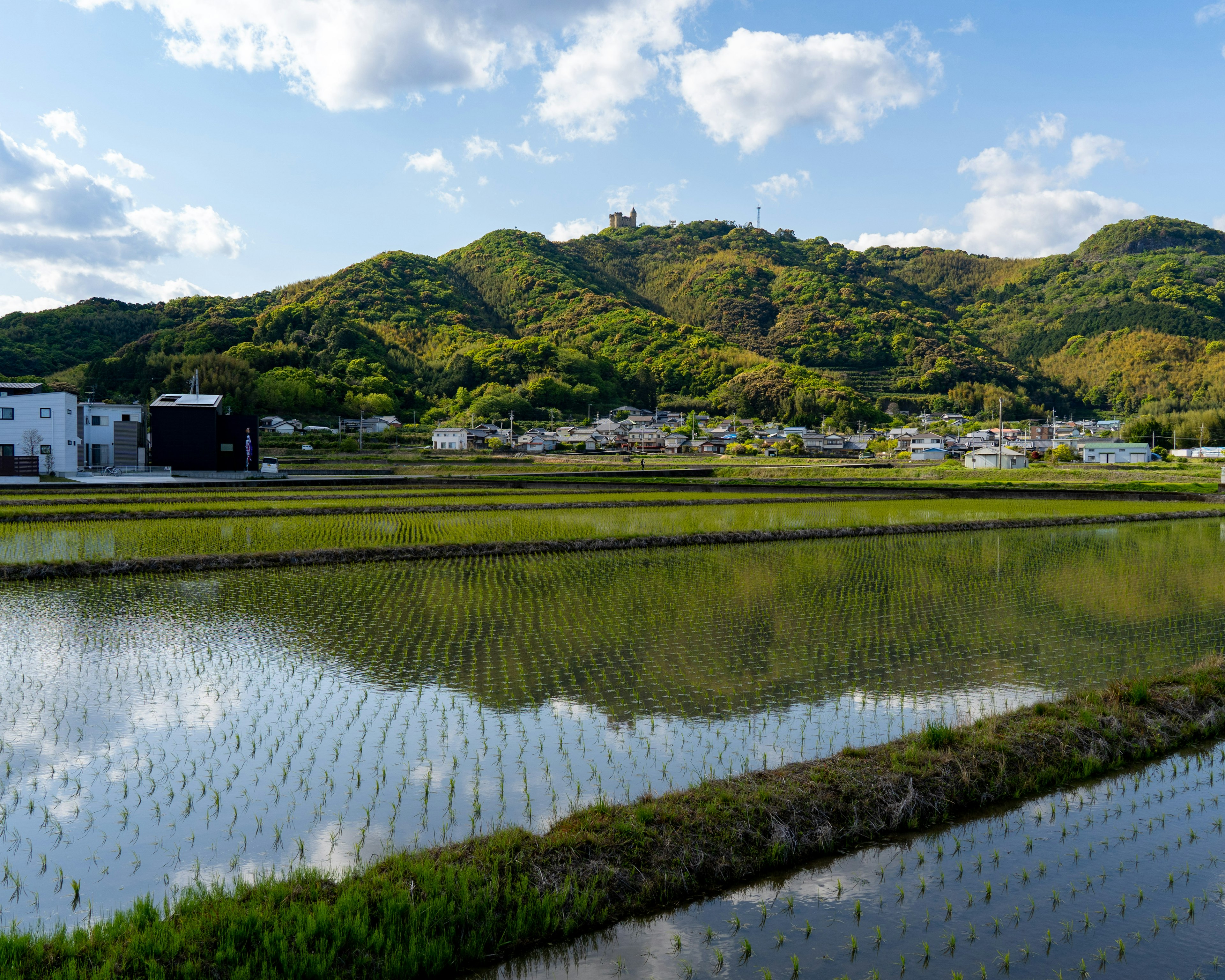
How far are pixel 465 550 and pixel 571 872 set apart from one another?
1176cm

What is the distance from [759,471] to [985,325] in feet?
388

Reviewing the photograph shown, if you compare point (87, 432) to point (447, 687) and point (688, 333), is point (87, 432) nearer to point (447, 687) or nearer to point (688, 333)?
point (447, 687)

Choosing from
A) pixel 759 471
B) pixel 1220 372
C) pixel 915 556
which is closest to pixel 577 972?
pixel 915 556

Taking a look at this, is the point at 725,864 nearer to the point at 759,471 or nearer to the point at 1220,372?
the point at 759,471

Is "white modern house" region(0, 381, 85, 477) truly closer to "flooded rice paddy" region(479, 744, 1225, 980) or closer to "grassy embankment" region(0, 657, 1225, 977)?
"grassy embankment" region(0, 657, 1225, 977)

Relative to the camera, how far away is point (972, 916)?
A: 373 cm

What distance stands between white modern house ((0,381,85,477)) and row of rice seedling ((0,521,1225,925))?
27254 mm

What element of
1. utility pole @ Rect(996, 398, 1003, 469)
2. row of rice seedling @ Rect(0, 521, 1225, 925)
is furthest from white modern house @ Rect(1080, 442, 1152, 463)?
row of rice seedling @ Rect(0, 521, 1225, 925)

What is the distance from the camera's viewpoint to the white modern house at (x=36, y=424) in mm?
33375

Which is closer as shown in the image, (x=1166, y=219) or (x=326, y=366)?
(x=326, y=366)

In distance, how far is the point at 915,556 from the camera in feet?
50.7

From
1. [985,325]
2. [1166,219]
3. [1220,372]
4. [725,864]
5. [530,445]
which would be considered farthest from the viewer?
[1166,219]

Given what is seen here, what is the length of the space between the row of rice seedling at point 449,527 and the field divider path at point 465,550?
0.26 m

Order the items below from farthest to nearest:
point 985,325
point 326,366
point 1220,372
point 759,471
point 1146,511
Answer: point 985,325, point 1220,372, point 326,366, point 759,471, point 1146,511
